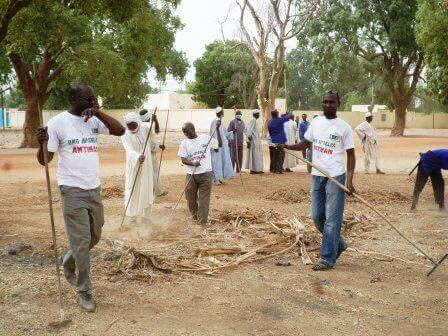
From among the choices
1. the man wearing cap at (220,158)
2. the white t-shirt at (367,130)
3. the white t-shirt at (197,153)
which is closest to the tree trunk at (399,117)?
the white t-shirt at (367,130)

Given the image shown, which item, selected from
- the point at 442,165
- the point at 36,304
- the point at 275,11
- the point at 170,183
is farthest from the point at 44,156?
the point at 275,11

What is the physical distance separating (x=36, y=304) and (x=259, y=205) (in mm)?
5450

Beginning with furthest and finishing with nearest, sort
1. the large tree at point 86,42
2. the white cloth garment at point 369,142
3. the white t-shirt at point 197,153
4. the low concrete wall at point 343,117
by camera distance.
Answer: the low concrete wall at point 343,117, the white cloth garment at point 369,142, the large tree at point 86,42, the white t-shirt at point 197,153

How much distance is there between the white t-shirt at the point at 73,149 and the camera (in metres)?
4.21

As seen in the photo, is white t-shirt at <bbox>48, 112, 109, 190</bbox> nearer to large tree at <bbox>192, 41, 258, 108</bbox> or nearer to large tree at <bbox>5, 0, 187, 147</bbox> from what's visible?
large tree at <bbox>5, 0, 187, 147</bbox>

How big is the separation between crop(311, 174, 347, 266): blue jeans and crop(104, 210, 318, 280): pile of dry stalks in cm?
29

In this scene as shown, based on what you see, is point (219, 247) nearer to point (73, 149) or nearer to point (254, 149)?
point (73, 149)

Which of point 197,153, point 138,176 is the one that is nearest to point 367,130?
point 197,153

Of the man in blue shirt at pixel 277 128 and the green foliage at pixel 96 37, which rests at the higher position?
the green foliage at pixel 96 37

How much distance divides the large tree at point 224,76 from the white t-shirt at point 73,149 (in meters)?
42.7

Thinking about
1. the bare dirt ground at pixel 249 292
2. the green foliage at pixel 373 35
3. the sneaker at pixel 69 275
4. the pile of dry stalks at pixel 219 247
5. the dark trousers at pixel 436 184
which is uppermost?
the green foliage at pixel 373 35

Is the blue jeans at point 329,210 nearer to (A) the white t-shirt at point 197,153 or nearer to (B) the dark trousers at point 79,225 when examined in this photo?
(A) the white t-shirt at point 197,153

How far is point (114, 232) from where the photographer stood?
23.6 ft

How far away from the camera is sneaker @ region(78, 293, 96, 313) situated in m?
4.20
